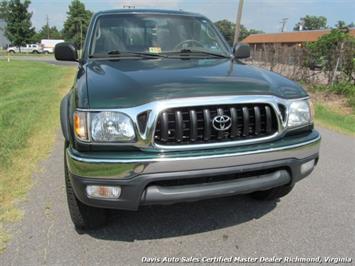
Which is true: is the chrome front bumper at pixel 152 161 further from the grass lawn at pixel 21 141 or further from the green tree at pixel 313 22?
the green tree at pixel 313 22

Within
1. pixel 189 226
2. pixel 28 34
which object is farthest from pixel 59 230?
pixel 28 34

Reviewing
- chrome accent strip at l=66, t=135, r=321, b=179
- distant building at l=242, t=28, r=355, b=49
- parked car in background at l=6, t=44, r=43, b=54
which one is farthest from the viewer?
parked car in background at l=6, t=44, r=43, b=54

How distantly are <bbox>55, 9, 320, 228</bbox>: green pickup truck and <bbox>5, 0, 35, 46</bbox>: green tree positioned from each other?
5393 centimetres

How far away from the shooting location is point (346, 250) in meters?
3.03

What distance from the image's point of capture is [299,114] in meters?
3.06

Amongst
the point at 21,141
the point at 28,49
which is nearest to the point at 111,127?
the point at 21,141

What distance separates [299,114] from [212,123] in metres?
0.80

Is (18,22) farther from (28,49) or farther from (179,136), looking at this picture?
(179,136)

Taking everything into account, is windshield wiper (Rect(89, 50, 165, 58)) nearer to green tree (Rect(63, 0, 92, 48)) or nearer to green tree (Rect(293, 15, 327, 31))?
green tree (Rect(63, 0, 92, 48))

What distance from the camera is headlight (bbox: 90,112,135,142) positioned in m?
2.60

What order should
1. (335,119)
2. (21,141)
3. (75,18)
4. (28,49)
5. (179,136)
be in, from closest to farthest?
(179,136) → (21,141) → (335,119) → (28,49) → (75,18)

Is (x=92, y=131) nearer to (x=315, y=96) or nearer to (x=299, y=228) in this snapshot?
(x=299, y=228)

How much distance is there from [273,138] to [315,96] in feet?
32.3

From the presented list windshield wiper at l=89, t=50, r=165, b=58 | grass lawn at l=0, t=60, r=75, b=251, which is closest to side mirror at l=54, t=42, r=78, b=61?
windshield wiper at l=89, t=50, r=165, b=58
